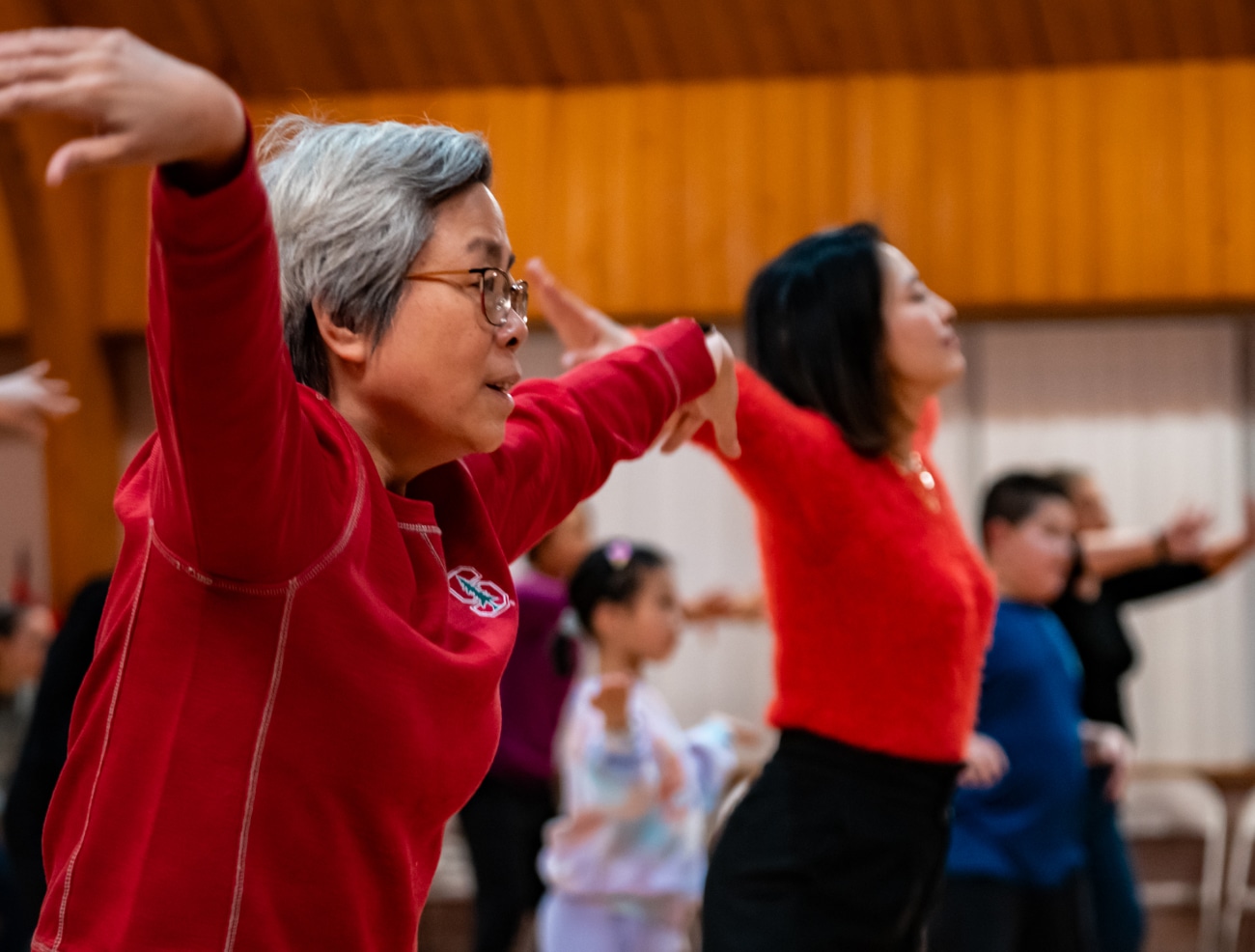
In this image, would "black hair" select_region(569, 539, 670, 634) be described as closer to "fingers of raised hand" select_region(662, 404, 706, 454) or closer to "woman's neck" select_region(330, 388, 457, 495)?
"fingers of raised hand" select_region(662, 404, 706, 454)

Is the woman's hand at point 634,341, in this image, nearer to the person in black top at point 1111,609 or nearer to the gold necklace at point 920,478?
the gold necklace at point 920,478

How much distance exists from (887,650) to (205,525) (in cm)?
143

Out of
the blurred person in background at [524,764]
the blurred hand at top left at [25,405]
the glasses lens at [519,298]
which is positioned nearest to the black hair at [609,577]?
the blurred person in background at [524,764]

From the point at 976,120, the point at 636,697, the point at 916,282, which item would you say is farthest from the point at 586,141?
the point at 916,282

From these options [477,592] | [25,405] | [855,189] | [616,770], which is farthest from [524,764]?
[477,592]

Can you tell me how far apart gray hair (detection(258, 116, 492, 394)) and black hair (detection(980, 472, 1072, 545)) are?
9.21 ft

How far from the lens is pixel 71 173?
0.77 metres

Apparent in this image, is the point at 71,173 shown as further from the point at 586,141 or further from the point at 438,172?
the point at 586,141

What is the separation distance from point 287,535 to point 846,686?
4.49 feet

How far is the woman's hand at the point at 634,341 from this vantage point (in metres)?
1.86

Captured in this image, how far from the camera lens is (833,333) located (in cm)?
233

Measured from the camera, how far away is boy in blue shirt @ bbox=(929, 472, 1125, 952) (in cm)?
338

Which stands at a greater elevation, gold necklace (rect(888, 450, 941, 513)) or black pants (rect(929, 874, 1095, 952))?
gold necklace (rect(888, 450, 941, 513))

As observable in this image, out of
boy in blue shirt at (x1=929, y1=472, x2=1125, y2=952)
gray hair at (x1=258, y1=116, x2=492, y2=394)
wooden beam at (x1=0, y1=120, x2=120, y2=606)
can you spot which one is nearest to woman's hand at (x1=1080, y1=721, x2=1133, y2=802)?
boy in blue shirt at (x1=929, y1=472, x2=1125, y2=952)
